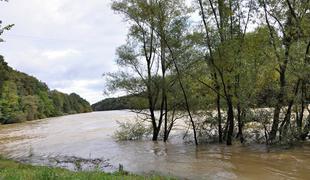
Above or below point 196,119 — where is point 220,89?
above

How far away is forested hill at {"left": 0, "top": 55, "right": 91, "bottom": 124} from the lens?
275 ft

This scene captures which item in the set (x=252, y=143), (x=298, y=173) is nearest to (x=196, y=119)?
(x=252, y=143)

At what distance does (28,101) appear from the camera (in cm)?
9531

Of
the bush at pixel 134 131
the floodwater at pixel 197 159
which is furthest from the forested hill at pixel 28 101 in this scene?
the floodwater at pixel 197 159

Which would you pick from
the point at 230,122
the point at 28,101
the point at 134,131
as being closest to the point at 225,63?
the point at 230,122

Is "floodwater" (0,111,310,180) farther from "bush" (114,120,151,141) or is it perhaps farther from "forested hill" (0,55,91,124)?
"forested hill" (0,55,91,124)

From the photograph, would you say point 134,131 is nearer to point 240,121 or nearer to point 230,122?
point 230,122

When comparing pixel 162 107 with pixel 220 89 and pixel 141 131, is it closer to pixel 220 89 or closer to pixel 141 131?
pixel 141 131

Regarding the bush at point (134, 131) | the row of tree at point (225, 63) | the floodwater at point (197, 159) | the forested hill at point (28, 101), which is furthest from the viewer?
the forested hill at point (28, 101)

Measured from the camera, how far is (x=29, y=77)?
117000 millimetres

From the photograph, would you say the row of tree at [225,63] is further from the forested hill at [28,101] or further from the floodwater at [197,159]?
the forested hill at [28,101]

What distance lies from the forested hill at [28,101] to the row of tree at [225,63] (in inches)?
1607

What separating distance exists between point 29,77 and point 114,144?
310 ft

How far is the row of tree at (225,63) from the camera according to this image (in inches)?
824
